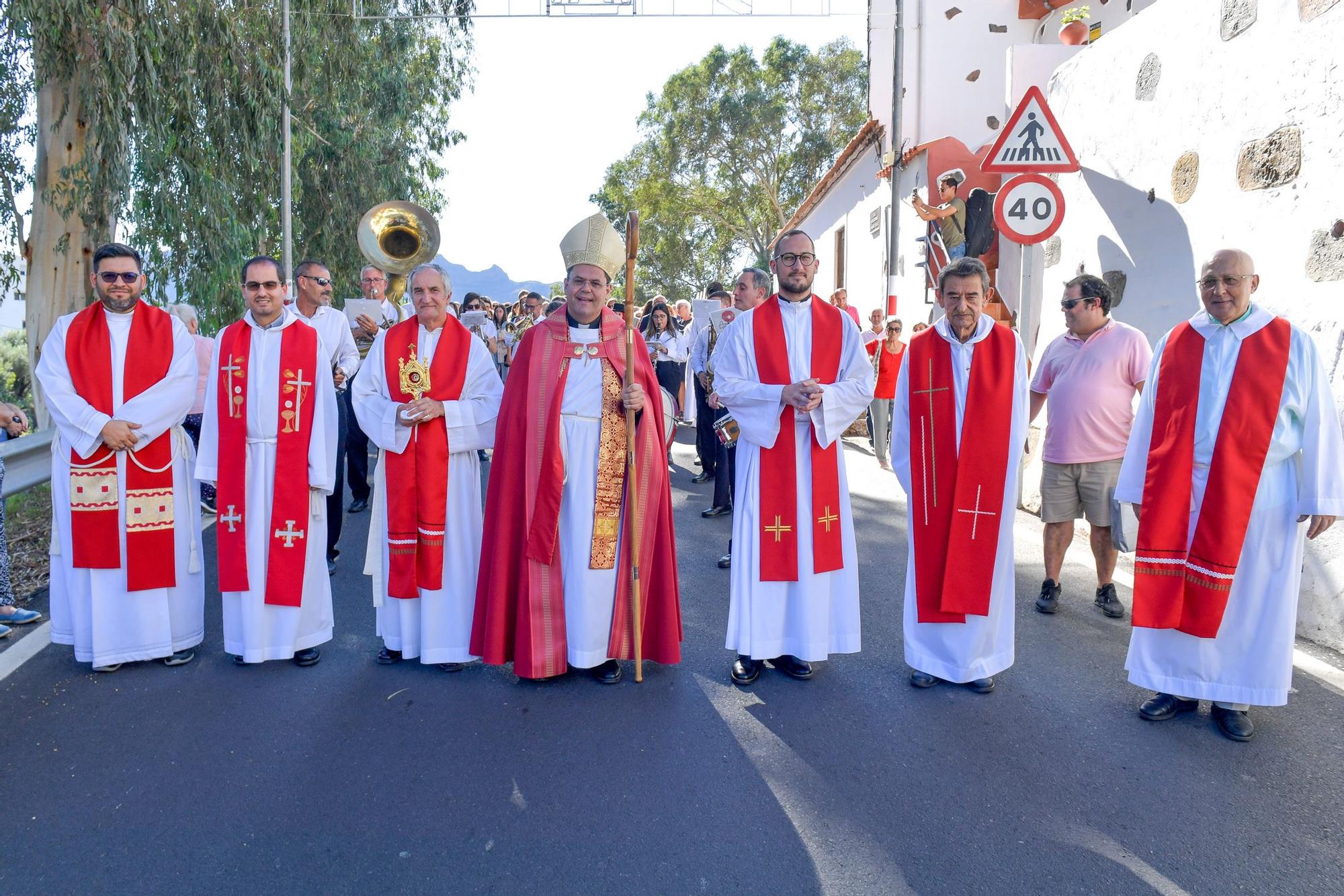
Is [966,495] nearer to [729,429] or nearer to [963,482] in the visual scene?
[963,482]

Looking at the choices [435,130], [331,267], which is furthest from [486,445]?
[435,130]

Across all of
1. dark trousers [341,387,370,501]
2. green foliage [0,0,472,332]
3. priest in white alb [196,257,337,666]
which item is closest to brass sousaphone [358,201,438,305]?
green foliage [0,0,472,332]

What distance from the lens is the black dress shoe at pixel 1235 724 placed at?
3.86 m

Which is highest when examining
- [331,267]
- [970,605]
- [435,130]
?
[435,130]

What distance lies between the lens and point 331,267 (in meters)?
20.1

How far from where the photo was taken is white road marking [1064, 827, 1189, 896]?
2828mm

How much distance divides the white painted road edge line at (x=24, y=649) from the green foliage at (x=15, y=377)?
8.35 metres

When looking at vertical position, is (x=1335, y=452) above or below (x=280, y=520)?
above

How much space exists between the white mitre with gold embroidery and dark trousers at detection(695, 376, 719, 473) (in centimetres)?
443

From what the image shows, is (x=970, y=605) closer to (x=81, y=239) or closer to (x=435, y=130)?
(x=81, y=239)

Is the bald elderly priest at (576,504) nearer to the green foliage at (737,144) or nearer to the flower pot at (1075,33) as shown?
the flower pot at (1075,33)

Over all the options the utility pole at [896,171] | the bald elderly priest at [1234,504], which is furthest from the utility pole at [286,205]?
the bald elderly priest at [1234,504]

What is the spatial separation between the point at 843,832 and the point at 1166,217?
5.69 metres

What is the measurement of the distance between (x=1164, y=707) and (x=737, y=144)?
36.0 meters
